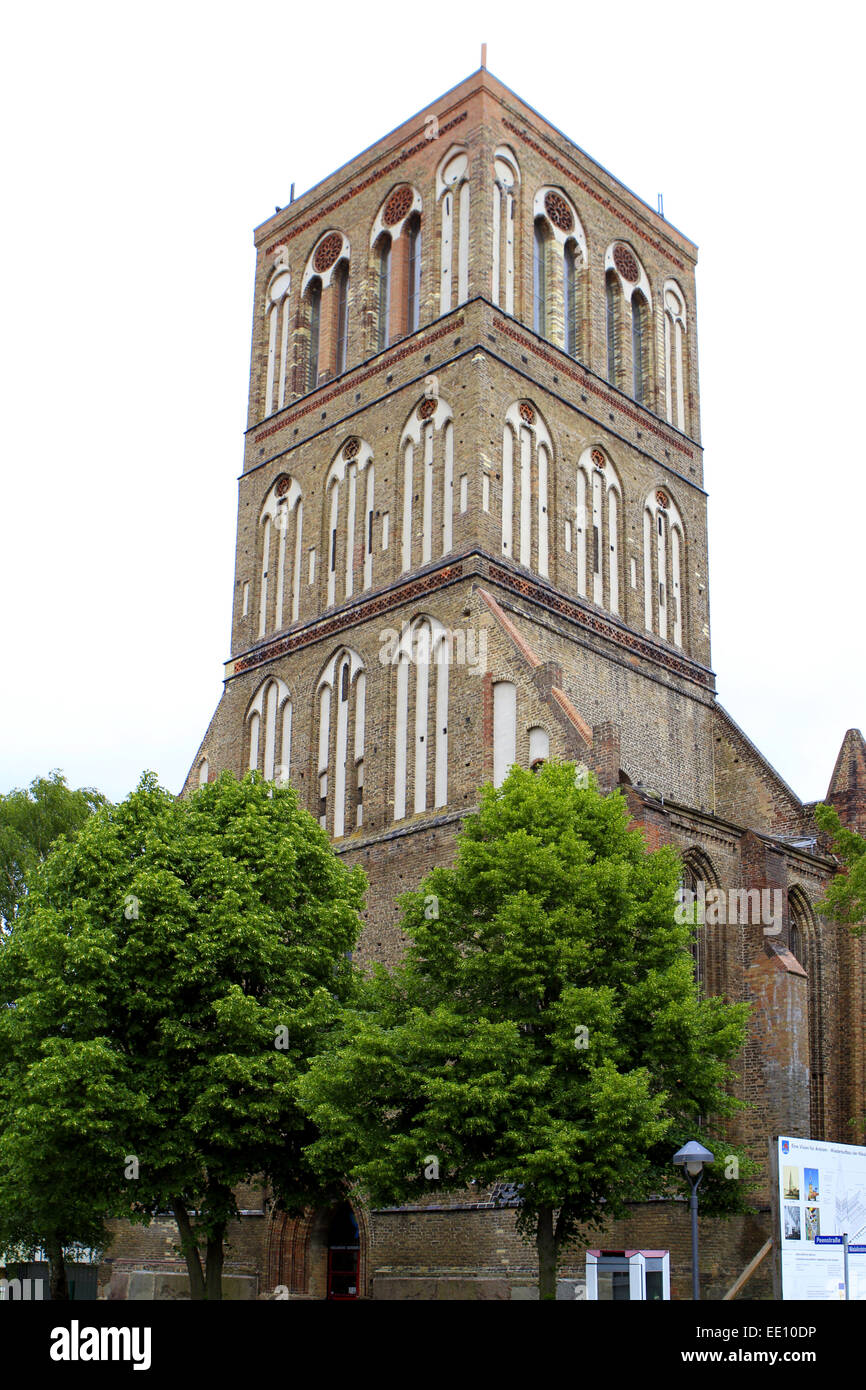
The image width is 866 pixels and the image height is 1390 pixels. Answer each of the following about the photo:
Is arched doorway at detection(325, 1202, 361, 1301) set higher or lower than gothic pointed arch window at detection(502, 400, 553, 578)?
lower

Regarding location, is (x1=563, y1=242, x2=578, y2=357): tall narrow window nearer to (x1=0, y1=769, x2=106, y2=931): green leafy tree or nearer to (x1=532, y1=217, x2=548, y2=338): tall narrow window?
(x1=532, y1=217, x2=548, y2=338): tall narrow window

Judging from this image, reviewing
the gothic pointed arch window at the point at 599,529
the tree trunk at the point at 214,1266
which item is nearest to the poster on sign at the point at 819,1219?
the tree trunk at the point at 214,1266

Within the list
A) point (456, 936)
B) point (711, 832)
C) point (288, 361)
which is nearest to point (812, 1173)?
point (456, 936)

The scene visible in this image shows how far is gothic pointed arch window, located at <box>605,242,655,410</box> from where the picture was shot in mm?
34375

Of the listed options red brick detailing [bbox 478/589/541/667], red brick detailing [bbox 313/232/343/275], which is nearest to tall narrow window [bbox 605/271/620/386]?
red brick detailing [bbox 313/232/343/275]

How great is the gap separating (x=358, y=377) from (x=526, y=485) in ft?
18.6

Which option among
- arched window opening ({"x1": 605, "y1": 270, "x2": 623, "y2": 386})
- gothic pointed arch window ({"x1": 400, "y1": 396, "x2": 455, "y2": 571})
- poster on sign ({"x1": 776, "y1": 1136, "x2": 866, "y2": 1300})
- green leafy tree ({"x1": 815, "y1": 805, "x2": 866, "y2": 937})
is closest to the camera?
poster on sign ({"x1": 776, "y1": 1136, "x2": 866, "y2": 1300})

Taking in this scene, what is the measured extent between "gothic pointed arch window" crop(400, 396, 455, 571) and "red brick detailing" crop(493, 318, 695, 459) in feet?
7.66

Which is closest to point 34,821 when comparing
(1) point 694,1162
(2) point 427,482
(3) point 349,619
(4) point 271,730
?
(4) point 271,730

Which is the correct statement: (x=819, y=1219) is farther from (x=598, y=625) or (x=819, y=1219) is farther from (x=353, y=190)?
(x=353, y=190)

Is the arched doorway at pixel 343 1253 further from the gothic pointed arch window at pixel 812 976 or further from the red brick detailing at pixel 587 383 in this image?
the red brick detailing at pixel 587 383

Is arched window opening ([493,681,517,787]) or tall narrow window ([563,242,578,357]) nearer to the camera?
arched window opening ([493,681,517,787])
